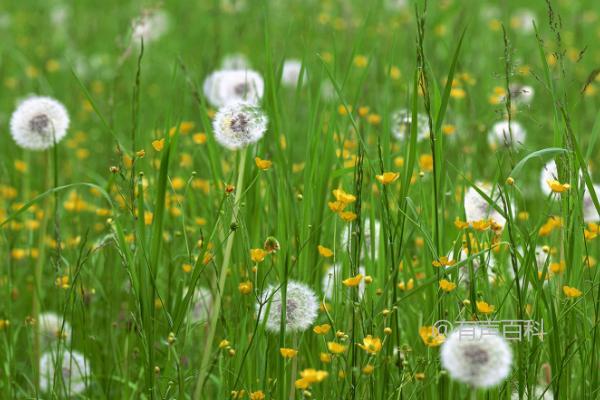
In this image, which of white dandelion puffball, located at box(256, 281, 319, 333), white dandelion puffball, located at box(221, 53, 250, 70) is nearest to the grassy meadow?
white dandelion puffball, located at box(256, 281, 319, 333)

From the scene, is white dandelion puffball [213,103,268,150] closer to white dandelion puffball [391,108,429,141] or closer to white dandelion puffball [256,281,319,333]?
white dandelion puffball [256,281,319,333]

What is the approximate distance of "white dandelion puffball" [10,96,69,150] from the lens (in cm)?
247

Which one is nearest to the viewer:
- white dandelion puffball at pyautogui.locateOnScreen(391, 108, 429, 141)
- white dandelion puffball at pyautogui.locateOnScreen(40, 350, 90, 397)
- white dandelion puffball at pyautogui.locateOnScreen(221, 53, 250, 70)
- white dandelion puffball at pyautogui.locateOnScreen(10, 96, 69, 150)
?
white dandelion puffball at pyautogui.locateOnScreen(40, 350, 90, 397)

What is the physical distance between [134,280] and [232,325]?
1.31ft

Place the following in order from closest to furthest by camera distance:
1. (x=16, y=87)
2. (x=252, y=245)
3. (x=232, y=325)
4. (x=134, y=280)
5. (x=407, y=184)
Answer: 1. (x=134, y=280)
2. (x=407, y=184)
3. (x=232, y=325)
4. (x=252, y=245)
5. (x=16, y=87)

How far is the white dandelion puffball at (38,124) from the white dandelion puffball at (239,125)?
61cm

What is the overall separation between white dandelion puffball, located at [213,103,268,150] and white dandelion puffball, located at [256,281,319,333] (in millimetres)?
351

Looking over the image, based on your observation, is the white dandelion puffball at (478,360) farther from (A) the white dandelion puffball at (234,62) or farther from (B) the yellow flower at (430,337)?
(A) the white dandelion puffball at (234,62)

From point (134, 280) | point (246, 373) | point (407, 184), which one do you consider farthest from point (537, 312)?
point (134, 280)

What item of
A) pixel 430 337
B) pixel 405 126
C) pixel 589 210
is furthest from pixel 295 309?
pixel 405 126

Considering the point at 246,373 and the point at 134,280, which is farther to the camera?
the point at 246,373

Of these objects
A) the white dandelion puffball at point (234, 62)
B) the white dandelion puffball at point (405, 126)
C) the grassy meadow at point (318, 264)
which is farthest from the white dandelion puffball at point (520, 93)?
the white dandelion puffball at point (234, 62)

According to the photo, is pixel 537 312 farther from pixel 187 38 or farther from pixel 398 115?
pixel 187 38

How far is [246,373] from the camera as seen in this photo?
6.15 feet
